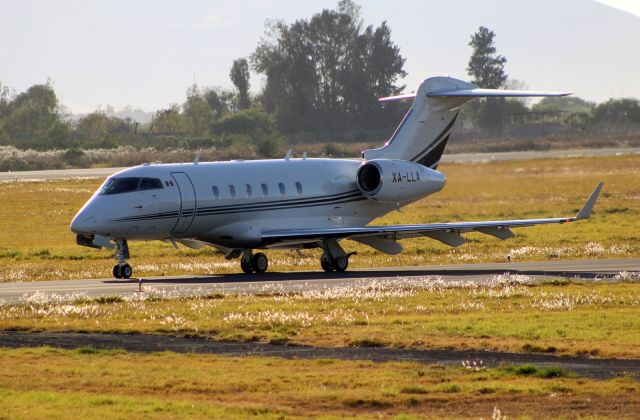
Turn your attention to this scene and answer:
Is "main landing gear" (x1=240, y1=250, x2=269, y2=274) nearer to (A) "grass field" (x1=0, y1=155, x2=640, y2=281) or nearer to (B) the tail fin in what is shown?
(A) "grass field" (x1=0, y1=155, x2=640, y2=281)

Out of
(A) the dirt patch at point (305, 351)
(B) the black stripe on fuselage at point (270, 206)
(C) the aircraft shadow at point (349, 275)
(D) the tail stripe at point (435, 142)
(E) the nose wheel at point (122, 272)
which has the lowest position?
(C) the aircraft shadow at point (349, 275)

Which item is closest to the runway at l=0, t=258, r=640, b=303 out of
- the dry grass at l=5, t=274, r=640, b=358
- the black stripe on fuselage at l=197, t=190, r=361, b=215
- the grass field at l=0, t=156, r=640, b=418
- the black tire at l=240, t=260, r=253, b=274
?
the dry grass at l=5, t=274, r=640, b=358

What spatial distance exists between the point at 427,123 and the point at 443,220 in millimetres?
13829

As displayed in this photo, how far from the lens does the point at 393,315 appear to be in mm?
23688

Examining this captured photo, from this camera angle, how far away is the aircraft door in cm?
3275

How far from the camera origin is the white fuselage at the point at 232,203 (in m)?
31.7

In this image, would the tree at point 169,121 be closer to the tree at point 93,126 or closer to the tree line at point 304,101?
the tree line at point 304,101

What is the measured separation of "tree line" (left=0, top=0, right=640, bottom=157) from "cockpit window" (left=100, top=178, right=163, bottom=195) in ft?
273

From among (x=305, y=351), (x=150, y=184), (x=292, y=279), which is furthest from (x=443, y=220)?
(x=305, y=351)

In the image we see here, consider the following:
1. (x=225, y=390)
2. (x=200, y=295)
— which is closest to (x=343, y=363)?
(x=225, y=390)

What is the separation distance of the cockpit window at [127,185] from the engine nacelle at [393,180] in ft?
23.4

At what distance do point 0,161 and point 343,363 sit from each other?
8501 cm

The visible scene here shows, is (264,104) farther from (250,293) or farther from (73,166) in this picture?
(250,293)

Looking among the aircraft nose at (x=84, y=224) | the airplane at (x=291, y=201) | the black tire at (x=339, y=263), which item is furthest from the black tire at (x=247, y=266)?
the aircraft nose at (x=84, y=224)
